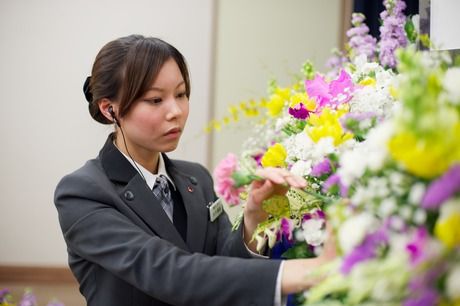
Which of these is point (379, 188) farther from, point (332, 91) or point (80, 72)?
point (80, 72)

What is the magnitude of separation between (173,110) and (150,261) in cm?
40

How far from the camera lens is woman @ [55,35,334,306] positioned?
102cm

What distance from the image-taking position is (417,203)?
0.54 meters

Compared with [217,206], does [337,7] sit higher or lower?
higher

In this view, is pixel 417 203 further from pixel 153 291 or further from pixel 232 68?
pixel 232 68

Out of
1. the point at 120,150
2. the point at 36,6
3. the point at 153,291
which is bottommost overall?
the point at 153,291

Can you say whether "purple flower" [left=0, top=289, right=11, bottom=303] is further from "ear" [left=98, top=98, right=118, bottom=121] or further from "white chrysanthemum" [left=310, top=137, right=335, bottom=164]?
"white chrysanthemum" [left=310, top=137, right=335, bottom=164]

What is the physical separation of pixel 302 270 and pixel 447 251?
455mm

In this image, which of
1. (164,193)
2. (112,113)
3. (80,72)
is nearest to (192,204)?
(164,193)

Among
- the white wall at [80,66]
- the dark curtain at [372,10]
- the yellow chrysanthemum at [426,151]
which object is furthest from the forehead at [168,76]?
the white wall at [80,66]

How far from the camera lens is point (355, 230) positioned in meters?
0.55

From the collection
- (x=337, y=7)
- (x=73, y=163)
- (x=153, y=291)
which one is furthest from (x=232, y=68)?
(x=153, y=291)

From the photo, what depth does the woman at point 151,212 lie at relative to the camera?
1018mm

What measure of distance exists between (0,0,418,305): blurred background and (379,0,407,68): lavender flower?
8.58 feet
